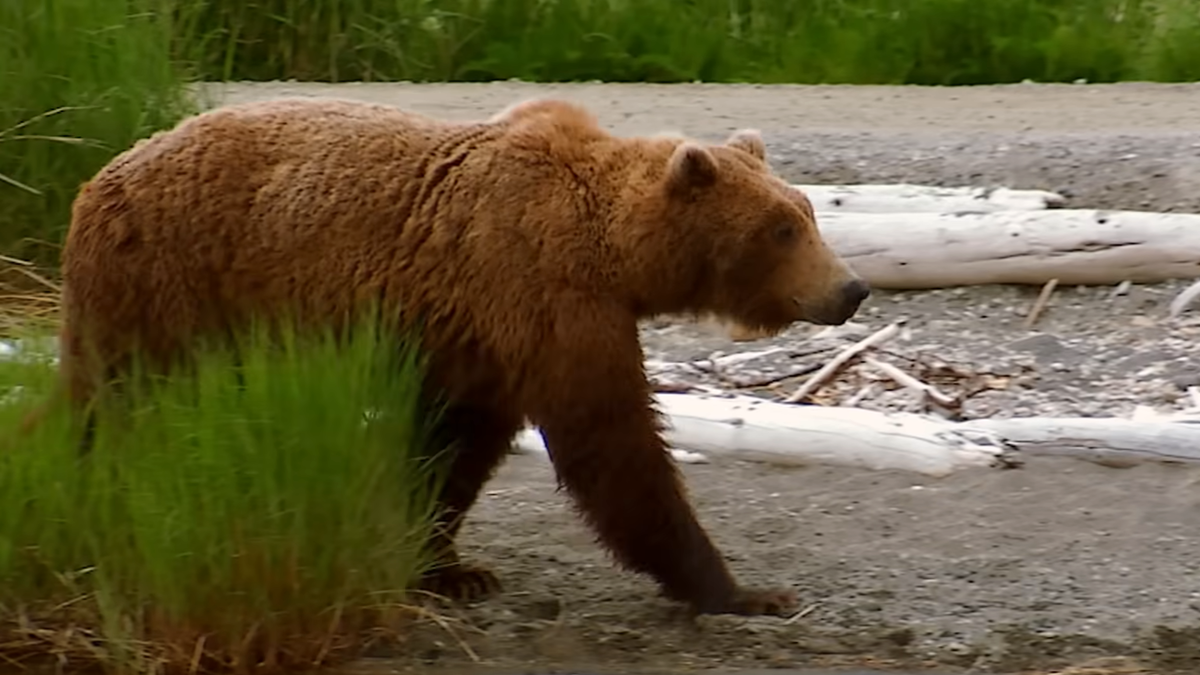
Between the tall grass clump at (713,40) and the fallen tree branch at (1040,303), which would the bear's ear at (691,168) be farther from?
the tall grass clump at (713,40)

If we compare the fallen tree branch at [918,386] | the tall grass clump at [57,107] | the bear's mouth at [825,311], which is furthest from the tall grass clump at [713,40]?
the bear's mouth at [825,311]

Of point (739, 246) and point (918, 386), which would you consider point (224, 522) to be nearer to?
point (739, 246)

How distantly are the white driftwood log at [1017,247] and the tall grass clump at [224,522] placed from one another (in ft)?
9.80

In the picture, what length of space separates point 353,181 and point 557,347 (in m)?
0.56

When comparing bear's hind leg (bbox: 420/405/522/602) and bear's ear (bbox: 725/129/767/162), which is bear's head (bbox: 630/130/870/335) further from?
bear's hind leg (bbox: 420/405/522/602)

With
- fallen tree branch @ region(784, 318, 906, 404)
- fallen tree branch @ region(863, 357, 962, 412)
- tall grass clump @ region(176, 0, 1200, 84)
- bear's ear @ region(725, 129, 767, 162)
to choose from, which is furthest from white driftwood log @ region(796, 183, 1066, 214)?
tall grass clump @ region(176, 0, 1200, 84)

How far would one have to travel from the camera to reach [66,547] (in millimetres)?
3633

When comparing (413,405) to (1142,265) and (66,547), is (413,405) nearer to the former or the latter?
(66,547)

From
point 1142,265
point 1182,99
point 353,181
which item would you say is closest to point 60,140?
point 353,181

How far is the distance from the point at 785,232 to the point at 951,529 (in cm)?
106

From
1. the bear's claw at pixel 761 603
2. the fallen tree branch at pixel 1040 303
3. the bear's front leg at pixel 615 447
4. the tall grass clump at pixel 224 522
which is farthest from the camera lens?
the fallen tree branch at pixel 1040 303

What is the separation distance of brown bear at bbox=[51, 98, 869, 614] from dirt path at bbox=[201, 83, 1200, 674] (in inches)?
8.0

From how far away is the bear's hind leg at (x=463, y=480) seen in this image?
402 cm

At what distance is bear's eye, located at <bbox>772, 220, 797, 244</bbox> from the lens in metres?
3.81
